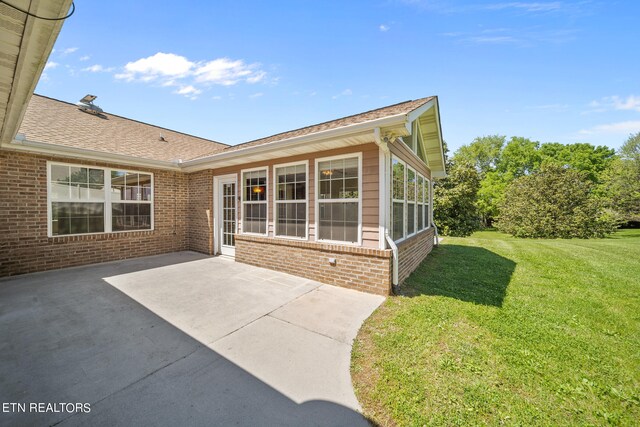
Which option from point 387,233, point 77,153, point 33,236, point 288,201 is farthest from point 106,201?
point 387,233

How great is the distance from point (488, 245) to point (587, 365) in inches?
362

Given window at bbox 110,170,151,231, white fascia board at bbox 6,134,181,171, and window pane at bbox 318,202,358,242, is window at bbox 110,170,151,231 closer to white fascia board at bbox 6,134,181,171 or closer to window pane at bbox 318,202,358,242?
white fascia board at bbox 6,134,181,171

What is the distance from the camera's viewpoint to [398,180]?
557 cm

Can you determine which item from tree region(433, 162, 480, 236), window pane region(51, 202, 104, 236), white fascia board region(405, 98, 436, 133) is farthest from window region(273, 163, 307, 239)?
tree region(433, 162, 480, 236)

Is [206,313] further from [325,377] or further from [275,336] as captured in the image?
[325,377]

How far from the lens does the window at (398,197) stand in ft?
17.0

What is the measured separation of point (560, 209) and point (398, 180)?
17.0 metres

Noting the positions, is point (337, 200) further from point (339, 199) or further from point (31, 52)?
point (31, 52)

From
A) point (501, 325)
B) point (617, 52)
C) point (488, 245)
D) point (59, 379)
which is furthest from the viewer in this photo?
point (488, 245)

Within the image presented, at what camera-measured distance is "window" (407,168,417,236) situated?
653 centimetres

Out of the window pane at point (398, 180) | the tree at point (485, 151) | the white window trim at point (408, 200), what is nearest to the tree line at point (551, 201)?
the white window trim at point (408, 200)

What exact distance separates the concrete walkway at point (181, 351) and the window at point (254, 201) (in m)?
1.99

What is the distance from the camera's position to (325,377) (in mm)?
2430

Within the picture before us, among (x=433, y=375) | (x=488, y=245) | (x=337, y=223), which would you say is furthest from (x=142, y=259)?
(x=488, y=245)
